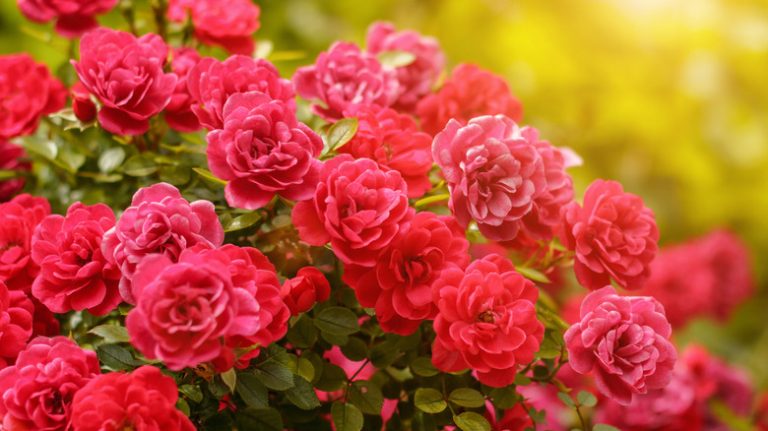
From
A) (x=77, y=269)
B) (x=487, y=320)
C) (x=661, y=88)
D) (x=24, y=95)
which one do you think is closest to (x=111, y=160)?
(x=24, y=95)

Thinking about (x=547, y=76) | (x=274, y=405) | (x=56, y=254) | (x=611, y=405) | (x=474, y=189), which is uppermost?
(x=474, y=189)

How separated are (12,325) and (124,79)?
0.79ft

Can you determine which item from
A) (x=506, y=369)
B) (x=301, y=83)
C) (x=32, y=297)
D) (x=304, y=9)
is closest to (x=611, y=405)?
(x=506, y=369)

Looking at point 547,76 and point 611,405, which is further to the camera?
point 547,76

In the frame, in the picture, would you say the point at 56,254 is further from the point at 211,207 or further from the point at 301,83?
the point at 301,83

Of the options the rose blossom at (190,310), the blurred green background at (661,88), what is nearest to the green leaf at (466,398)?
the rose blossom at (190,310)

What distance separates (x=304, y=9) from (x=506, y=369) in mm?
1723

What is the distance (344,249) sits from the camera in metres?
0.72

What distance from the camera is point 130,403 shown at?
2.11ft

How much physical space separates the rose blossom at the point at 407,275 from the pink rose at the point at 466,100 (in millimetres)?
246

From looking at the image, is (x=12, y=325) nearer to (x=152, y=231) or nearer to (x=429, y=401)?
(x=152, y=231)

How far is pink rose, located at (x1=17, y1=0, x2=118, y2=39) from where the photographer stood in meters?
0.95

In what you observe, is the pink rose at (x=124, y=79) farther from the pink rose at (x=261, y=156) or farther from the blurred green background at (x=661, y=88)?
the blurred green background at (x=661, y=88)

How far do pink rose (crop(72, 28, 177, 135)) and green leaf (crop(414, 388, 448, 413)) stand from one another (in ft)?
1.19
